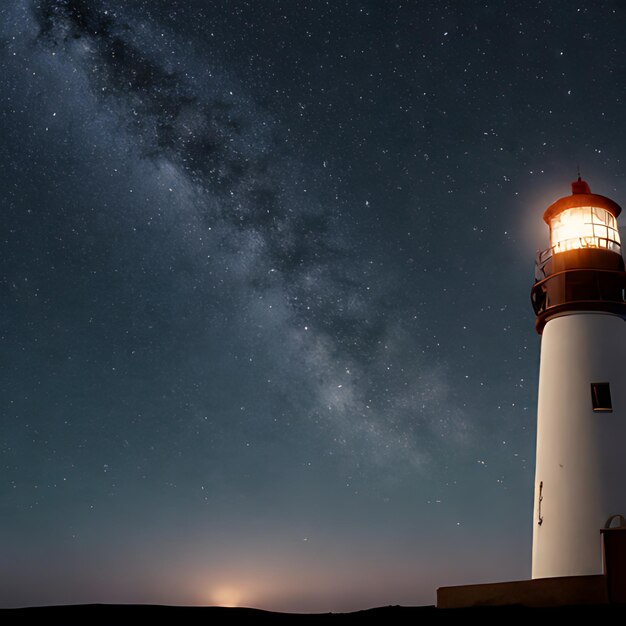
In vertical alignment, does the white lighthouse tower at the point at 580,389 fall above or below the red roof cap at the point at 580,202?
below

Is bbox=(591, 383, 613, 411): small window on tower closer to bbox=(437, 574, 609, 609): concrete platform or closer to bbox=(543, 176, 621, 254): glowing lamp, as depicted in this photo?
bbox=(543, 176, 621, 254): glowing lamp

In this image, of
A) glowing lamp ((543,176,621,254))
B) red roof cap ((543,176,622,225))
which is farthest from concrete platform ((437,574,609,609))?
red roof cap ((543,176,622,225))

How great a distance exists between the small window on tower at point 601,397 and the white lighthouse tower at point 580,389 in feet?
0.05

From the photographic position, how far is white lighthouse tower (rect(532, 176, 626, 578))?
37.8 feet

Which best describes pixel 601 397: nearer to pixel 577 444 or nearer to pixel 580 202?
pixel 577 444

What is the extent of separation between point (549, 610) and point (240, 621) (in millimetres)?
4638

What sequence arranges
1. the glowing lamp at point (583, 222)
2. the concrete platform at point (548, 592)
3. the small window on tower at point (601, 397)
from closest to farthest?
the concrete platform at point (548, 592) → the small window on tower at point (601, 397) → the glowing lamp at point (583, 222)

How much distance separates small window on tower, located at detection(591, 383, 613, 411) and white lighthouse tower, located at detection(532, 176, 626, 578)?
2cm

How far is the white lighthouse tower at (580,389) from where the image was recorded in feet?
37.8

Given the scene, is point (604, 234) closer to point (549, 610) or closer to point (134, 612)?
point (549, 610)

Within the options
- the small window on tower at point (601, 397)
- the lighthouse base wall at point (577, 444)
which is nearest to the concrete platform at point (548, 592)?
the lighthouse base wall at point (577, 444)

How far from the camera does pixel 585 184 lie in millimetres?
14570

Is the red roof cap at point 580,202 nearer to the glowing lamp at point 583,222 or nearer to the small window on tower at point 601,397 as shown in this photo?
the glowing lamp at point 583,222

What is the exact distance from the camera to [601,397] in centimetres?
1220
